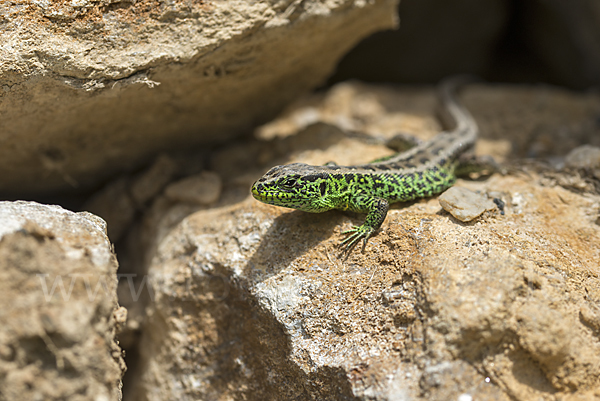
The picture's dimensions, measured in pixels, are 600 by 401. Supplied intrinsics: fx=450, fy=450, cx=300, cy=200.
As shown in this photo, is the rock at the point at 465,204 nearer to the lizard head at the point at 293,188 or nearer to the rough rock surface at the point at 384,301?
the rough rock surface at the point at 384,301

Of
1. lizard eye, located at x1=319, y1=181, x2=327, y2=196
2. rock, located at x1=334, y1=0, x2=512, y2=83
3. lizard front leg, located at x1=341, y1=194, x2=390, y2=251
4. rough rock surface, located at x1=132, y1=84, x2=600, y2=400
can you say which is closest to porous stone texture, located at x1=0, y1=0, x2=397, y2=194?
rough rock surface, located at x1=132, y1=84, x2=600, y2=400

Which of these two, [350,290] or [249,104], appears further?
[249,104]

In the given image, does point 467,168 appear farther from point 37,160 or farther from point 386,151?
point 37,160

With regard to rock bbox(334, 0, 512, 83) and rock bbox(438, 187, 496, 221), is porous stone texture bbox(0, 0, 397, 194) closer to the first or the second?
rock bbox(438, 187, 496, 221)

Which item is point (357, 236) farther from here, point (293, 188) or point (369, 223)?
point (293, 188)

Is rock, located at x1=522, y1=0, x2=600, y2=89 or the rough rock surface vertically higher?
rock, located at x1=522, y1=0, x2=600, y2=89

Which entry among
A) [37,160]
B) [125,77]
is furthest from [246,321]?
[37,160]

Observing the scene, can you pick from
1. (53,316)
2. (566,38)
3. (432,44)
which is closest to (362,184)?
(53,316)
